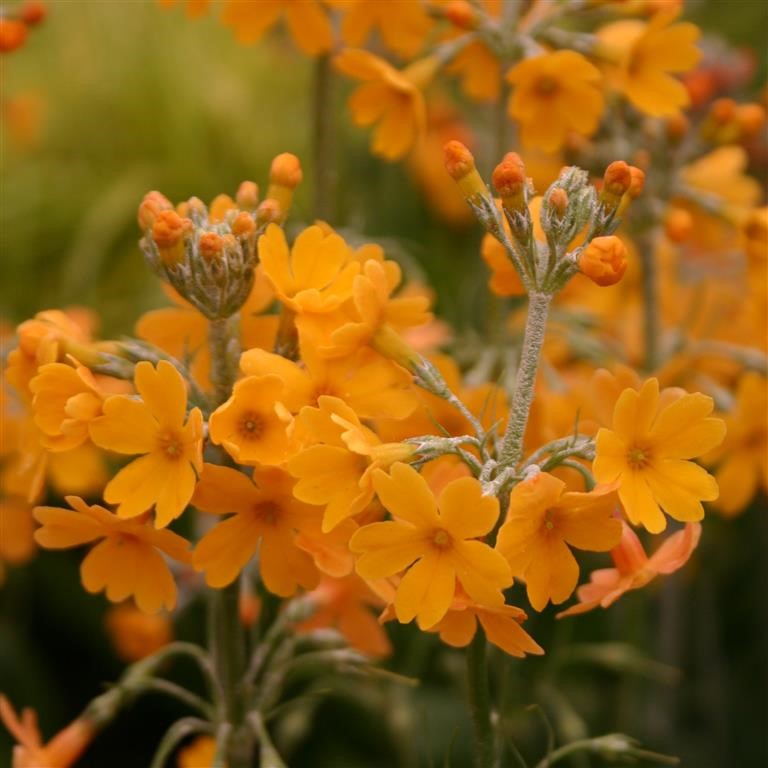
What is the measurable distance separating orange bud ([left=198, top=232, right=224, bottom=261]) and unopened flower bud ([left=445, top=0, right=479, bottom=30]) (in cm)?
63

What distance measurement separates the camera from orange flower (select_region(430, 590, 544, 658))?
114 centimetres

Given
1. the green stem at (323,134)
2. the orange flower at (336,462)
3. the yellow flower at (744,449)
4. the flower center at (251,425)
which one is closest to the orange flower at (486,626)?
the orange flower at (336,462)

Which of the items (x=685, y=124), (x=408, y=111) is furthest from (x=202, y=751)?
(x=685, y=124)

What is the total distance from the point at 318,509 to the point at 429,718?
1042 mm

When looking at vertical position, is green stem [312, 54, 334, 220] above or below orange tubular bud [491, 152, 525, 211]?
below

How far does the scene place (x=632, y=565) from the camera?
128 centimetres

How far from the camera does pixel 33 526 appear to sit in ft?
6.81

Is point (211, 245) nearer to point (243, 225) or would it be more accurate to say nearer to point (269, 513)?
point (243, 225)

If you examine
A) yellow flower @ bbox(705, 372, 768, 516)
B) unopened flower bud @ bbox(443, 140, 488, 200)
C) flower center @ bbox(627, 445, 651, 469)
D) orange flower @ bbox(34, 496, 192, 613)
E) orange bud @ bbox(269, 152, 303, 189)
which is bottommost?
yellow flower @ bbox(705, 372, 768, 516)

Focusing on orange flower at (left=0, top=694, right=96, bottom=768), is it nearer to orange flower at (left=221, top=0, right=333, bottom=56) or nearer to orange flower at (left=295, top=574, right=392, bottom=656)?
orange flower at (left=295, top=574, right=392, bottom=656)

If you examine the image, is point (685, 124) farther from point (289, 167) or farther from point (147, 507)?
point (147, 507)

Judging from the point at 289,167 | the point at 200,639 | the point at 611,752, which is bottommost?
the point at 200,639

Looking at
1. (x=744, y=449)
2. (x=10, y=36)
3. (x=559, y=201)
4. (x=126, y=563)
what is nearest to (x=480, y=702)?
(x=126, y=563)

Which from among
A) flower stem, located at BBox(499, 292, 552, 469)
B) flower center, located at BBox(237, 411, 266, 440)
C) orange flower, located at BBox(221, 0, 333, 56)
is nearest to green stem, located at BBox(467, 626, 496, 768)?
flower stem, located at BBox(499, 292, 552, 469)
